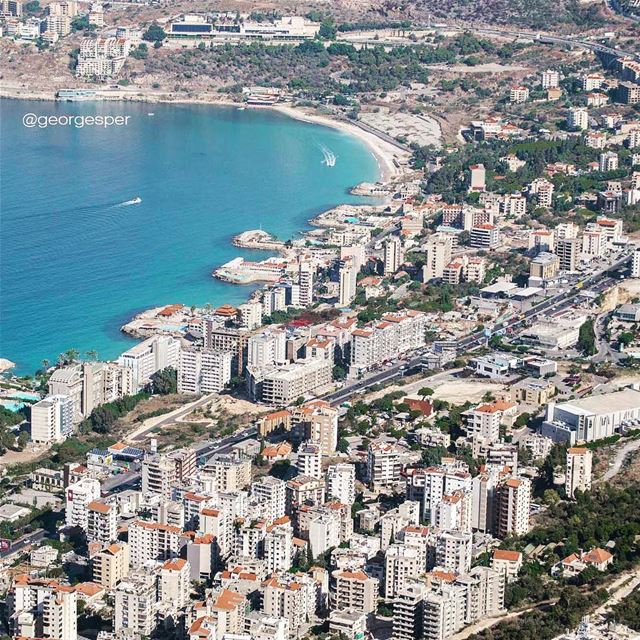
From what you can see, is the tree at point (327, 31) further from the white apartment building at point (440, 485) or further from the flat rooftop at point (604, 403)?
the white apartment building at point (440, 485)

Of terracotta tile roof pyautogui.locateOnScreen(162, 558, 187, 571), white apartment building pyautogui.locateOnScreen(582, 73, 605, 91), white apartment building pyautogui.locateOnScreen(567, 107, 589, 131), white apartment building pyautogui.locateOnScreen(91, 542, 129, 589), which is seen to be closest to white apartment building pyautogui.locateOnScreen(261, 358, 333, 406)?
white apartment building pyautogui.locateOnScreen(91, 542, 129, 589)

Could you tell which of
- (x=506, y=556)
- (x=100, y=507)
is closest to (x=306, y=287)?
(x=100, y=507)

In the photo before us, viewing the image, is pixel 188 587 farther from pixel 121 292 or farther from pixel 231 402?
pixel 121 292

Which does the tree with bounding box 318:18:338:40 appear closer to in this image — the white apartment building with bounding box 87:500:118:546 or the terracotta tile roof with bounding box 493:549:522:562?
the white apartment building with bounding box 87:500:118:546

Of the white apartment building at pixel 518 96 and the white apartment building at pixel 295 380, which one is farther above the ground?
the white apartment building at pixel 518 96

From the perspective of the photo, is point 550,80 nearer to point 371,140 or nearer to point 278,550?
point 371,140

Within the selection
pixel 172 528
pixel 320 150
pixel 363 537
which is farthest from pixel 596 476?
pixel 320 150

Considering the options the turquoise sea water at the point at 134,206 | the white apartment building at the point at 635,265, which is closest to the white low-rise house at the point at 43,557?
the turquoise sea water at the point at 134,206
